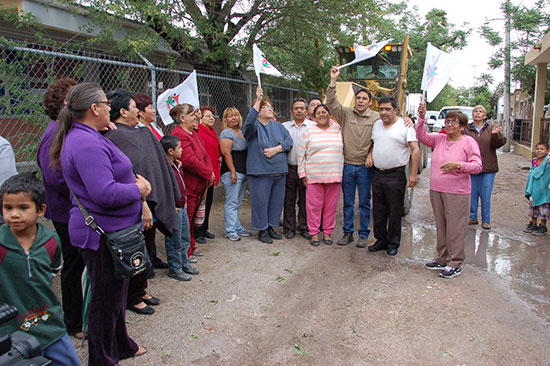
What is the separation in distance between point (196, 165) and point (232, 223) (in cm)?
146

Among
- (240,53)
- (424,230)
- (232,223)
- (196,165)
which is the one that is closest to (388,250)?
(424,230)

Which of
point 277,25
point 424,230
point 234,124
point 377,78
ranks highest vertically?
point 277,25

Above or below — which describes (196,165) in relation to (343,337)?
above

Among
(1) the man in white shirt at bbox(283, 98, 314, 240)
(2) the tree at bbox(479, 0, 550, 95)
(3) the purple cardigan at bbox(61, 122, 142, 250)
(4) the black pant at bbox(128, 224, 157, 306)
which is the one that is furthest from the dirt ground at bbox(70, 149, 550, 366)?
(2) the tree at bbox(479, 0, 550, 95)

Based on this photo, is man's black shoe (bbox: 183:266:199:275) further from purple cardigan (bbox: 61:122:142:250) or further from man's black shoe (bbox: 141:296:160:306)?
purple cardigan (bbox: 61:122:142:250)

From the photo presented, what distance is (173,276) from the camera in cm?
456

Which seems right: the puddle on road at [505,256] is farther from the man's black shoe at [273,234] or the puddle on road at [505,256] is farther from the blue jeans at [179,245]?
the blue jeans at [179,245]

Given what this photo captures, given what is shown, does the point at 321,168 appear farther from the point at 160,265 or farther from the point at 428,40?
the point at 428,40

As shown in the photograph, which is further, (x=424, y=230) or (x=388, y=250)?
(x=424, y=230)

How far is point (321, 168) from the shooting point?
18.6ft

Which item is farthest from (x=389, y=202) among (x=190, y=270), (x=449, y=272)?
(x=190, y=270)

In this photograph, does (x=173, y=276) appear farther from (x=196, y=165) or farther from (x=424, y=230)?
(x=424, y=230)

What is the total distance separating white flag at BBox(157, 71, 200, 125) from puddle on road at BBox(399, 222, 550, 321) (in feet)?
11.6

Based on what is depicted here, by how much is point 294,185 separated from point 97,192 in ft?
13.5
